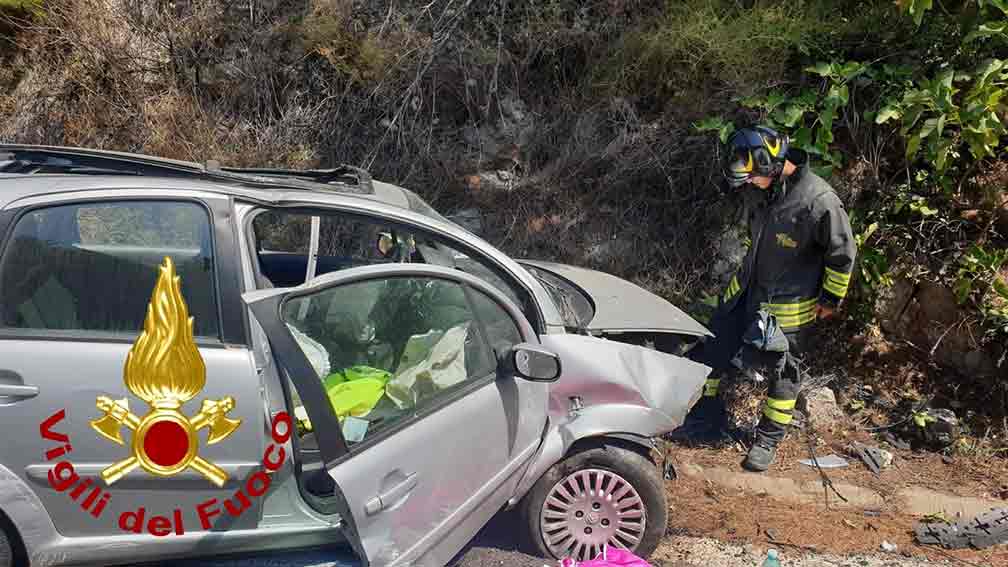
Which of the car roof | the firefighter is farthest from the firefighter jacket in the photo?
the car roof

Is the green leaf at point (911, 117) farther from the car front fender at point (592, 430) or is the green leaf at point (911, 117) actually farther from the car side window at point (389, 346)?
the car side window at point (389, 346)

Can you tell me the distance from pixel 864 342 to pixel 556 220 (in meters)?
2.44

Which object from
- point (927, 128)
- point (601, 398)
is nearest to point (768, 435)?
point (601, 398)

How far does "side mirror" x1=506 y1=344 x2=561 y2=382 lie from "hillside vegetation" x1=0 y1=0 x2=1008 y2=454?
9.94 ft

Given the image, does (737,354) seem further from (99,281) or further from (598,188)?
A: (99,281)

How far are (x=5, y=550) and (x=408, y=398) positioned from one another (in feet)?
4.70

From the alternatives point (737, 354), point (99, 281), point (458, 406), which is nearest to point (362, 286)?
point (458, 406)

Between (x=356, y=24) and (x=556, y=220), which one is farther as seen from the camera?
(x=356, y=24)

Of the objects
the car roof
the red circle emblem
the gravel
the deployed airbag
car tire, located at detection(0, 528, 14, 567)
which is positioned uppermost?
the car roof

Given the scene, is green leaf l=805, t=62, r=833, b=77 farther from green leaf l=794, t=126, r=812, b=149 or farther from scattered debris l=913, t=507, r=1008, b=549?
scattered debris l=913, t=507, r=1008, b=549

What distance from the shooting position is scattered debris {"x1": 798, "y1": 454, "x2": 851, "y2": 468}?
4.46 metres

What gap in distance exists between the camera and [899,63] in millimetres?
5180

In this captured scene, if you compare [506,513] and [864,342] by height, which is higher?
[864,342]

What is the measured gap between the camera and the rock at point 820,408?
488cm
